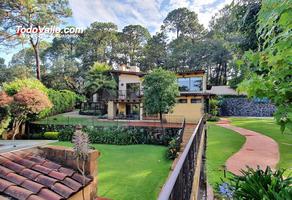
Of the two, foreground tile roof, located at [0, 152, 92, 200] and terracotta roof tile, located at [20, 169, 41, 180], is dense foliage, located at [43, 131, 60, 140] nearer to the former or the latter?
foreground tile roof, located at [0, 152, 92, 200]

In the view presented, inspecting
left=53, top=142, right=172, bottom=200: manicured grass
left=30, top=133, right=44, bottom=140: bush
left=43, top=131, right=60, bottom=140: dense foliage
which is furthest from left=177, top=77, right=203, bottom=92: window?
left=30, top=133, right=44, bottom=140: bush

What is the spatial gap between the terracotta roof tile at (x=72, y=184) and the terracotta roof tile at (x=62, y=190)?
2.8 inches

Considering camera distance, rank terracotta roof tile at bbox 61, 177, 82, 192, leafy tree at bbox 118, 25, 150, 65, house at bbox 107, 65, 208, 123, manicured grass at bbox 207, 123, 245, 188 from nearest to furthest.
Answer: terracotta roof tile at bbox 61, 177, 82, 192, manicured grass at bbox 207, 123, 245, 188, house at bbox 107, 65, 208, 123, leafy tree at bbox 118, 25, 150, 65

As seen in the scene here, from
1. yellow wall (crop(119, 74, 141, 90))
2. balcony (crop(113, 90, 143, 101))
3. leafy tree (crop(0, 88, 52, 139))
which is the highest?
yellow wall (crop(119, 74, 141, 90))

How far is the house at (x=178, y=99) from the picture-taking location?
22891 millimetres

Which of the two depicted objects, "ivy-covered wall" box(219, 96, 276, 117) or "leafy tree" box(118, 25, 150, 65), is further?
"leafy tree" box(118, 25, 150, 65)

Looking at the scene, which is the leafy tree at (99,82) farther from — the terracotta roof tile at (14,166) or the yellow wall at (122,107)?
the terracotta roof tile at (14,166)

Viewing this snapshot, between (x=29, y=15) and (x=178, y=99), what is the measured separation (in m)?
19.3

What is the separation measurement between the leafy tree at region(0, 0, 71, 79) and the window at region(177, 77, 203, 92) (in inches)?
652

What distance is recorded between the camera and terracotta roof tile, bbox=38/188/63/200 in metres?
3.10

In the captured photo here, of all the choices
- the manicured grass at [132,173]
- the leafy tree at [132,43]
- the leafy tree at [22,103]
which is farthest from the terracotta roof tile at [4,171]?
the leafy tree at [132,43]

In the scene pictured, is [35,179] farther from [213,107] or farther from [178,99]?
[213,107]

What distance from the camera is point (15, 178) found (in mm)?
3314

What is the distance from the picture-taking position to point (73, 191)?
11.3 ft
